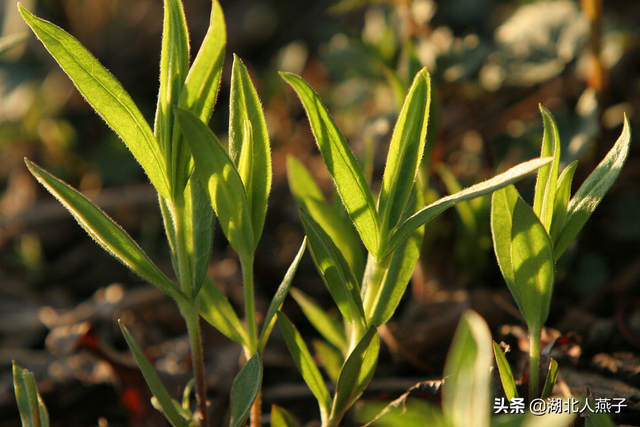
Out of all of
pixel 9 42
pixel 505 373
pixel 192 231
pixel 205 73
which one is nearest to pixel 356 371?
pixel 505 373

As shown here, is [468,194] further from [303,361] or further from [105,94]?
[105,94]

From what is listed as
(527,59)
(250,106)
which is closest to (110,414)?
(250,106)

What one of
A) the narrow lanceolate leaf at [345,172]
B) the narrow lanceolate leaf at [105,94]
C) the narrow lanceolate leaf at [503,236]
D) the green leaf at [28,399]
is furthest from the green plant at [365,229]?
the green leaf at [28,399]

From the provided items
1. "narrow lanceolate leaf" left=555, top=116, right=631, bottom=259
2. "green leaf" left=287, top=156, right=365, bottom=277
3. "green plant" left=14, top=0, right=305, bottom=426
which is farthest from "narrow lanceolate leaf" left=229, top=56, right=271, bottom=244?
"narrow lanceolate leaf" left=555, top=116, right=631, bottom=259

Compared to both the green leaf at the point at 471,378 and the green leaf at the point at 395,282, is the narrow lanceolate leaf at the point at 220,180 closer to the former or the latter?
the green leaf at the point at 395,282

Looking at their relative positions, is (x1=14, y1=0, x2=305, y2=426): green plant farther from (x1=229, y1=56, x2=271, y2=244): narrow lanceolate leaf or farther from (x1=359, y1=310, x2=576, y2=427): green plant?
(x1=359, y1=310, x2=576, y2=427): green plant
